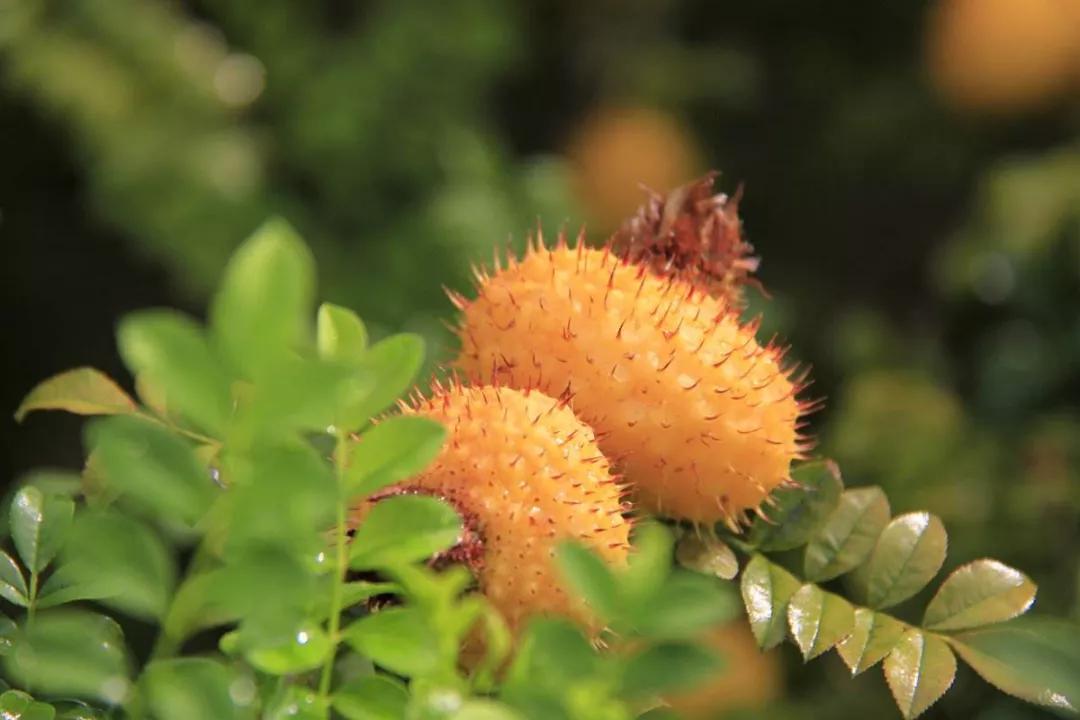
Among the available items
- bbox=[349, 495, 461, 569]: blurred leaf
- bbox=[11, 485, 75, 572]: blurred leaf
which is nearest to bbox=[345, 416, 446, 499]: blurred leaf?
bbox=[349, 495, 461, 569]: blurred leaf

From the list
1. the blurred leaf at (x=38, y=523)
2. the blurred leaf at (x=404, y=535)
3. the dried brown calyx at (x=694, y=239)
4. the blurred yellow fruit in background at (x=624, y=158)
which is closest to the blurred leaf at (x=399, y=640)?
the blurred leaf at (x=404, y=535)

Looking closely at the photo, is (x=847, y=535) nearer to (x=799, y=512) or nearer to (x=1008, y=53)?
(x=799, y=512)

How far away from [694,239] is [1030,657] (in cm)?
20

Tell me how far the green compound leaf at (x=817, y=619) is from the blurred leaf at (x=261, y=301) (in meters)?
0.23

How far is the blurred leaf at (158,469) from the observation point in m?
0.29

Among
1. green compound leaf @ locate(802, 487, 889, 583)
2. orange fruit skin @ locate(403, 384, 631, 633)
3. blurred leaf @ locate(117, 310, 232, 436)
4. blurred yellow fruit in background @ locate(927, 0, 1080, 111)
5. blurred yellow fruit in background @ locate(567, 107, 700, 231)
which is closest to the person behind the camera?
blurred leaf @ locate(117, 310, 232, 436)

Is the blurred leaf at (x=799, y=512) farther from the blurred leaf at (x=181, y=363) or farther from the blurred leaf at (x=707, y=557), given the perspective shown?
the blurred leaf at (x=181, y=363)

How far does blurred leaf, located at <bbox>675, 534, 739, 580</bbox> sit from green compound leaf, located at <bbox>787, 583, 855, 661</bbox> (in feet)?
0.09

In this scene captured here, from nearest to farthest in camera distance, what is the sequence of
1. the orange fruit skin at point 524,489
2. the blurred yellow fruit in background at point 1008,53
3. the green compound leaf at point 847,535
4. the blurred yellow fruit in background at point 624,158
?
the orange fruit skin at point 524,489 → the green compound leaf at point 847,535 → the blurred yellow fruit in background at point 1008,53 → the blurred yellow fruit in background at point 624,158

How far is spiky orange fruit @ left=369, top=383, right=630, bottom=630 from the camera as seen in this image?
413mm

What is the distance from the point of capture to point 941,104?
1.53 meters

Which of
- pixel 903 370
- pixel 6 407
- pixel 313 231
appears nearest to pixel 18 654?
pixel 903 370

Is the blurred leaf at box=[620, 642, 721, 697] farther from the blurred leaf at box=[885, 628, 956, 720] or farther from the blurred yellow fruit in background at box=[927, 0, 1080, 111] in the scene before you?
the blurred yellow fruit in background at box=[927, 0, 1080, 111]

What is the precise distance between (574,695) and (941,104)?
1342 mm
